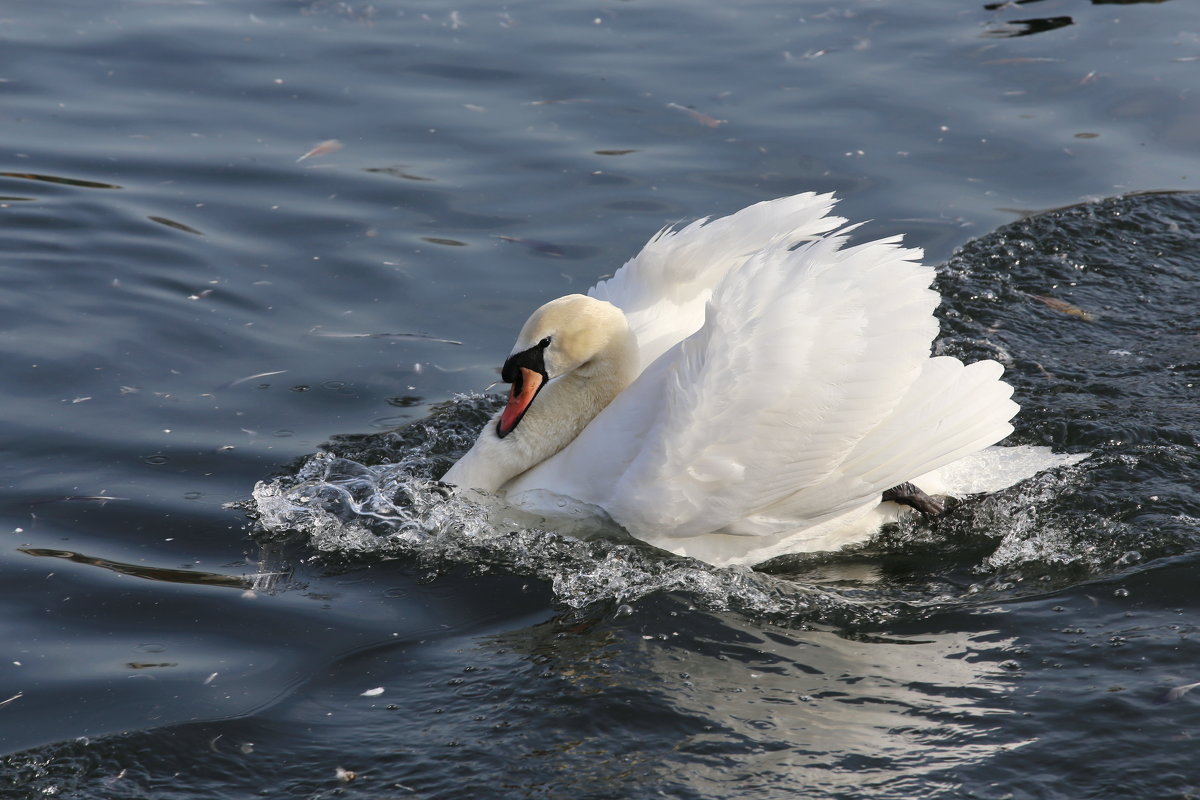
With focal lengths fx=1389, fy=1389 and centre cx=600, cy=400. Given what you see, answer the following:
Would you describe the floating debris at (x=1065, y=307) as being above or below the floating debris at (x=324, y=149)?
below

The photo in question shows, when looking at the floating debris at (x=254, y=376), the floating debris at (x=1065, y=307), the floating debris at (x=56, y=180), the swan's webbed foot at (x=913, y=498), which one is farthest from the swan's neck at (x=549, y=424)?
the floating debris at (x=56, y=180)

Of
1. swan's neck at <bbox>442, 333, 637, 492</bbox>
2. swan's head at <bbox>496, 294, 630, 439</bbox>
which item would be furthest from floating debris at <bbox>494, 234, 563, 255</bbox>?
swan's head at <bbox>496, 294, 630, 439</bbox>

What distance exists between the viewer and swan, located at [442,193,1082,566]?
5.17 meters

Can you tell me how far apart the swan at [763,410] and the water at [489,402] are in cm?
22

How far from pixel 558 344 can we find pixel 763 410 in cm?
90

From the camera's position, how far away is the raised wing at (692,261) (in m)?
5.81

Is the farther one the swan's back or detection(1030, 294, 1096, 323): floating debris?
detection(1030, 294, 1096, 323): floating debris

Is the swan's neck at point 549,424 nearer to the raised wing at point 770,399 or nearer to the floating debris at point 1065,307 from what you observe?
the raised wing at point 770,399

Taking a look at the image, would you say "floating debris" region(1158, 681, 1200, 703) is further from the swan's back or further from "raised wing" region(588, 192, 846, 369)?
"raised wing" region(588, 192, 846, 369)

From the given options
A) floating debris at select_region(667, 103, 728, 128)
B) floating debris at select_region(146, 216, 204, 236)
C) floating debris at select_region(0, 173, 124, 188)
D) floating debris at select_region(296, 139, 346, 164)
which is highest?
floating debris at select_region(667, 103, 728, 128)

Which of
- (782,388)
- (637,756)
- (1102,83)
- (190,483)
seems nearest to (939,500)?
(782,388)

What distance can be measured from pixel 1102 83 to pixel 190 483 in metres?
7.31

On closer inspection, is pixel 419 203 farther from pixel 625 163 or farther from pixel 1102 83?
pixel 1102 83

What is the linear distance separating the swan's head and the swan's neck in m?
0.07
